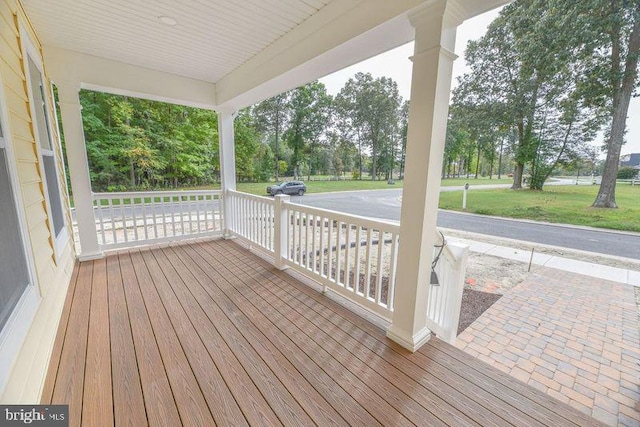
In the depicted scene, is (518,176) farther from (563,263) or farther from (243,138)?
(243,138)

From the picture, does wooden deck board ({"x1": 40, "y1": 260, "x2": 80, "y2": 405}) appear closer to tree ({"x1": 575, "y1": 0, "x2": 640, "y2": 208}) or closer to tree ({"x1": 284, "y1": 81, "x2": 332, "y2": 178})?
tree ({"x1": 575, "y1": 0, "x2": 640, "y2": 208})

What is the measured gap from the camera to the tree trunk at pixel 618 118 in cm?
171

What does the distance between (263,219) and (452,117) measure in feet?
9.54

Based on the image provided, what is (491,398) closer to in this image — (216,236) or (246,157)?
(216,236)

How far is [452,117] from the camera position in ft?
10.6

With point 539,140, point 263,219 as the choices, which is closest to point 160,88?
point 263,219

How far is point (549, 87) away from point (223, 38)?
10.8 ft

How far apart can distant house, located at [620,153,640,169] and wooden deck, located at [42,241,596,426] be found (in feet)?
5.76

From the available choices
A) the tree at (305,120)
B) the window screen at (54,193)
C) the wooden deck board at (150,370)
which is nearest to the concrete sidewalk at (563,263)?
the wooden deck board at (150,370)

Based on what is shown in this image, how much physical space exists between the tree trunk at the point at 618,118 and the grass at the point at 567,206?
0.05 m

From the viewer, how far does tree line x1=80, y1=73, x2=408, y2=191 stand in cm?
879

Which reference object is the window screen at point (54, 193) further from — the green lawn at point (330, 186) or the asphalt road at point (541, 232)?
the asphalt road at point (541, 232)

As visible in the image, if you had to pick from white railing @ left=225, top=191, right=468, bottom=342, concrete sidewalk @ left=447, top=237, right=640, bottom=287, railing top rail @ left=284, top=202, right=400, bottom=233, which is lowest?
concrete sidewalk @ left=447, top=237, right=640, bottom=287

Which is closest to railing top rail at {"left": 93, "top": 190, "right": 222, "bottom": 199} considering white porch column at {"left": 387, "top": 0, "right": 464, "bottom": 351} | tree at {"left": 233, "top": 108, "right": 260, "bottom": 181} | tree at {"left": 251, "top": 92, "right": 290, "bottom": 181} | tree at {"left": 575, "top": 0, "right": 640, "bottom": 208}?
white porch column at {"left": 387, "top": 0, "right": 464, "bottom": 351}
